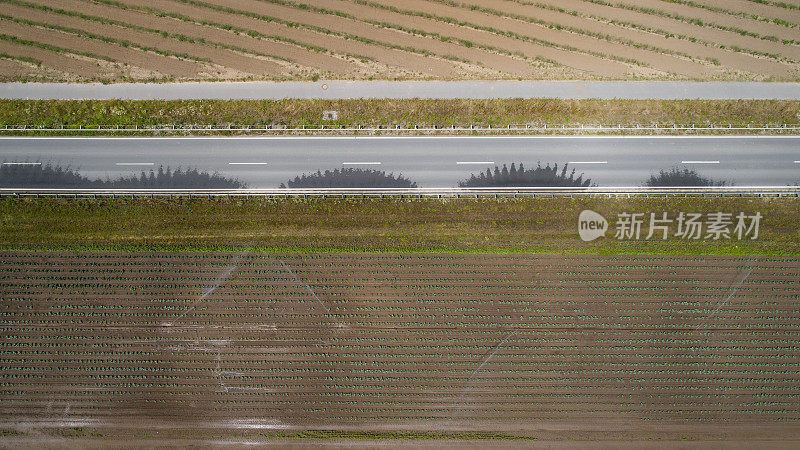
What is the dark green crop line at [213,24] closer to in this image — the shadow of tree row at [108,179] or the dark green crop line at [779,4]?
the shadow of tree row at [108,179]

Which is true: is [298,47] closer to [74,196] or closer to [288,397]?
[74,196]

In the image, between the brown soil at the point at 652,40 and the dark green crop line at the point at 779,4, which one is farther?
the dark green crop line at the point at 779,4

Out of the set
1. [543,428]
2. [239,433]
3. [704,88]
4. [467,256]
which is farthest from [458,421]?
[704,88]

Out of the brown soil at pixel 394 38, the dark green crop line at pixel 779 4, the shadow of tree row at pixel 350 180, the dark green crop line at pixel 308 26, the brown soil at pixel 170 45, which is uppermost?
the dark green crop line at pixel 779 4

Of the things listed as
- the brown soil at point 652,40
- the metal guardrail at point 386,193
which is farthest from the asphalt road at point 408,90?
the metal guardrail at point 386,193

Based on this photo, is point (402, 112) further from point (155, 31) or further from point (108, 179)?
point (108, 179)

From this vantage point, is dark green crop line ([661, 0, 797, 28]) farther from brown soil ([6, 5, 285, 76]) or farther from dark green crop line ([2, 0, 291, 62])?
brown soil ([6, 5, 285, 76])

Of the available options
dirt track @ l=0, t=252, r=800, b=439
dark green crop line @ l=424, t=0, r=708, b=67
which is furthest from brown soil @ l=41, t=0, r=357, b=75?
dirt track @ l=0, t=252, r=800, b=439
